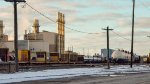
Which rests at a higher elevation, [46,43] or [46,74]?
[46,43]

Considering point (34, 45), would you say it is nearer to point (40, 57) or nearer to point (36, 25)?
point (36, 25)

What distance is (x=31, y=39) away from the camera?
134875 mm

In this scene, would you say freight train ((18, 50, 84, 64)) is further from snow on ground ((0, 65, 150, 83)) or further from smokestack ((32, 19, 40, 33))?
snow on ground ((0, 65, 150, 83))

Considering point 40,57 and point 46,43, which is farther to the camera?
point 46,43

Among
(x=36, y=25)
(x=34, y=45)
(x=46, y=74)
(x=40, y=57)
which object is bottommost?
(x=46, y=74)

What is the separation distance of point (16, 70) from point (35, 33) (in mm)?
96704

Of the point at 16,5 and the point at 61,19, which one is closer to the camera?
the point at 16,5

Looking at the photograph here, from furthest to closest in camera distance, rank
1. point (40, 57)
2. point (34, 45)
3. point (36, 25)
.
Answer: point (36, 25) → point (34, 45) → point (40, 57)

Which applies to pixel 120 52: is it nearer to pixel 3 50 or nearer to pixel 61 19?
pixel 61 19

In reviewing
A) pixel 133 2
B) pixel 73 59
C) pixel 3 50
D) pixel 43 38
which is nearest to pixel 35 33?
pixel 43 38

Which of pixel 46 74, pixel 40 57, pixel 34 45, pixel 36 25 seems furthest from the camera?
pixel 36 25

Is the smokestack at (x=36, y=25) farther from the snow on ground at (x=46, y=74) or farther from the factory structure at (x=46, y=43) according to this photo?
the snow on ground at (x=46, y=74)

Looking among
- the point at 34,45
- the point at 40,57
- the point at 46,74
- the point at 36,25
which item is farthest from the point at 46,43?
the point at 46,74

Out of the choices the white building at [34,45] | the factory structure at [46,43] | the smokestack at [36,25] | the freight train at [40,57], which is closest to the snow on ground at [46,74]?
the freight train at [40,57]
